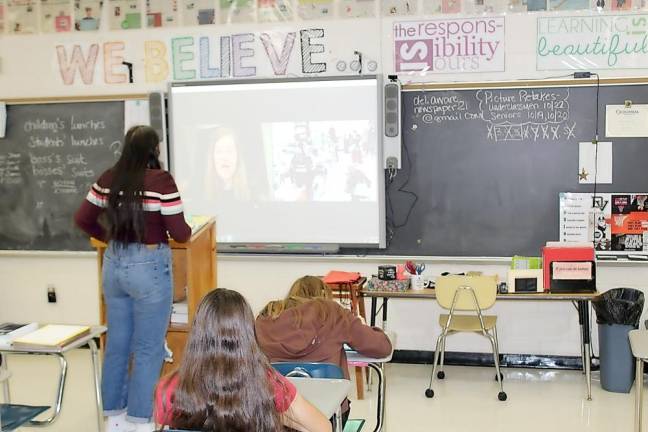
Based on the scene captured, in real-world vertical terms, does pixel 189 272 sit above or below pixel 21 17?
below

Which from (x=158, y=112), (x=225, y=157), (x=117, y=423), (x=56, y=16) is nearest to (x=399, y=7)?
(x=225, y=157)

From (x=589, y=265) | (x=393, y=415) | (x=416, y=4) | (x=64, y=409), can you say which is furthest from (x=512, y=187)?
(x=64, y=409)

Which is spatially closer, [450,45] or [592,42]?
[592,42]

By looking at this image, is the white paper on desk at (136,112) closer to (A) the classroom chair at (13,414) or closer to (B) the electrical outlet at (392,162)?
(B) the electrical outlet at (392,162)

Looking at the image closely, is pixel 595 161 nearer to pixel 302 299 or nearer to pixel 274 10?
pixel 274 10

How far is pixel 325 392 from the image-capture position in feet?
7.72

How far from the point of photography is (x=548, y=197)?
16.7 ft

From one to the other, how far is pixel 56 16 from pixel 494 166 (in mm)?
3452

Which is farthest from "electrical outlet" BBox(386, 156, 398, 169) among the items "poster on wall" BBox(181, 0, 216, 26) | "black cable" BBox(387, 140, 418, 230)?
"poster on wall" BBox(181, 0, 216, 26)

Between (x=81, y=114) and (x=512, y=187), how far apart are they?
3.24m

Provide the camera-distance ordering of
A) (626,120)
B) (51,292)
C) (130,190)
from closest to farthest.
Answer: (130,190), (626,120), (51,292)

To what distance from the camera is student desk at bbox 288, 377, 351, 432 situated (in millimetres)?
2238

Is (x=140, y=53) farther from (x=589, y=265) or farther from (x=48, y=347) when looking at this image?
(x=589, y=265)

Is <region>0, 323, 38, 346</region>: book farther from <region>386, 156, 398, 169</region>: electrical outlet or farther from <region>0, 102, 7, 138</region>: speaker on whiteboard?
<region>0, 102, 7, 138</region>: speaker on whiteboard
